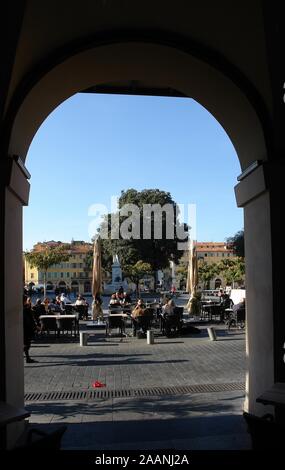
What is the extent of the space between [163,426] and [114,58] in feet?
14.9

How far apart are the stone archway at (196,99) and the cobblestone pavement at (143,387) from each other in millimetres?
808

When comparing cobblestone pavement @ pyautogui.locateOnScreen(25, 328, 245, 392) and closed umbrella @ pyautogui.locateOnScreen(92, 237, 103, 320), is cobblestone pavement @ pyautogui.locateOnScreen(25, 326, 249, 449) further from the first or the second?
closed umbrella @ pyautogui.locateOnScreen(92, 237, 103, 320)

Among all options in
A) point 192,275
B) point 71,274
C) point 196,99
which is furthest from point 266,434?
point 71,274

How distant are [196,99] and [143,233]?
41382 mm

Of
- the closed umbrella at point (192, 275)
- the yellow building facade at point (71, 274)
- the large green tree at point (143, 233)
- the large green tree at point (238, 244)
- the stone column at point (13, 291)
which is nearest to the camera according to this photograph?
the stone column at point (13, 291)

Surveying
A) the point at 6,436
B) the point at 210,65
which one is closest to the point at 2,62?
the point at 210,65

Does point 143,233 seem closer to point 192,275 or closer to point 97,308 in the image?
point 192,275

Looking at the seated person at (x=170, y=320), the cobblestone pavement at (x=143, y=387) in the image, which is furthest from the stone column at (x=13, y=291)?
the seated person at (x=170, y=320)

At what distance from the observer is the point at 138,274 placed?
140 feet

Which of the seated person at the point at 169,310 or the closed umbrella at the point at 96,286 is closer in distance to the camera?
the seated person at the point at 169,310

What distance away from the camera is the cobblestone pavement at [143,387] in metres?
5.58

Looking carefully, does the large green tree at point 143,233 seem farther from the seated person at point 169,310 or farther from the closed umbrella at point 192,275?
the seated person at point 169,310

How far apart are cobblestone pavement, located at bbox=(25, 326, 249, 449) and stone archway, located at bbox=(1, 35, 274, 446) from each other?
808 mm

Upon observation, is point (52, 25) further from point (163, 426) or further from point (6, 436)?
point (163, 426)
